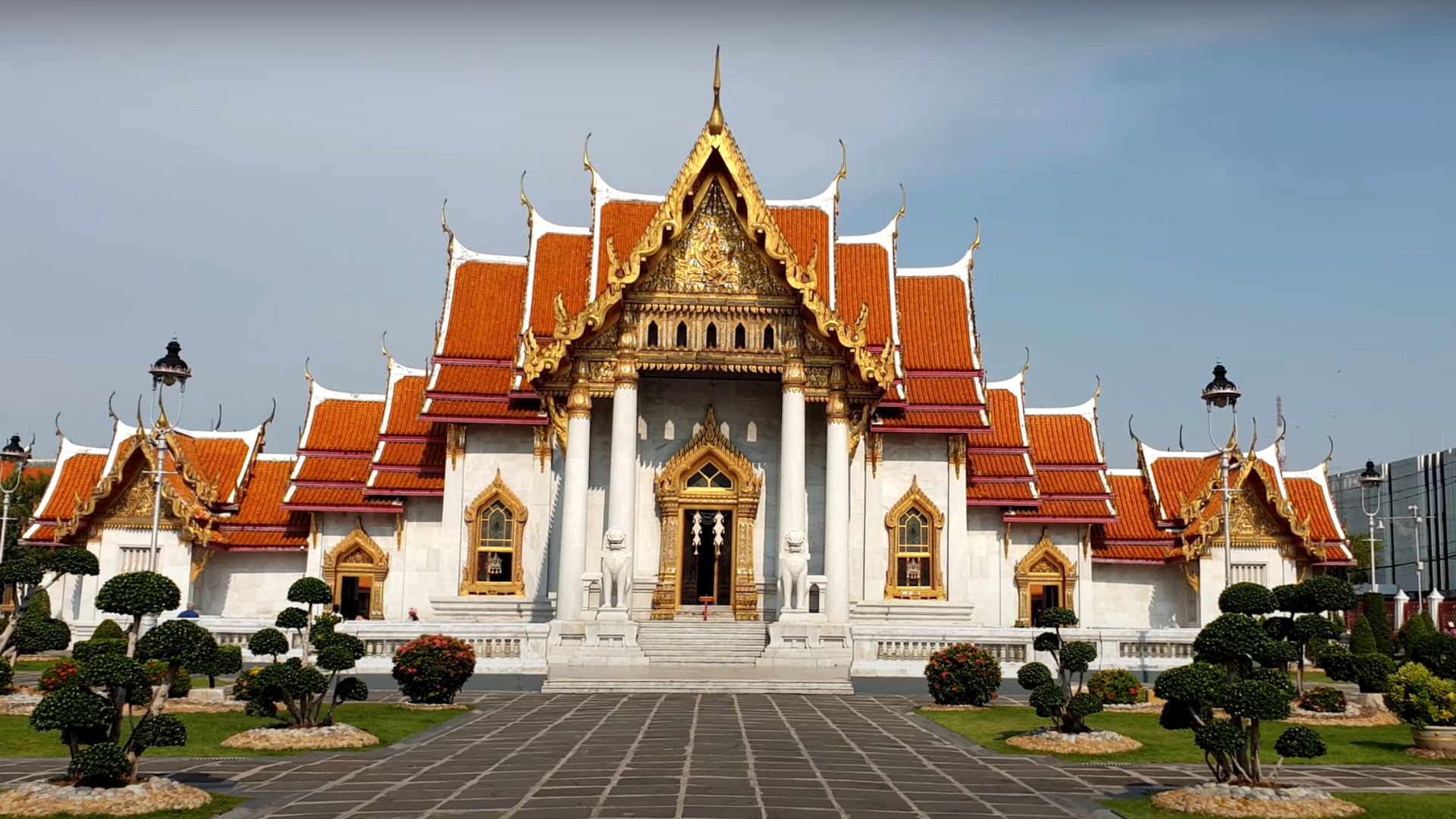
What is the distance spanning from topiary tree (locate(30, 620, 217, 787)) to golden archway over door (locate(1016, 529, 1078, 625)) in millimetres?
24256

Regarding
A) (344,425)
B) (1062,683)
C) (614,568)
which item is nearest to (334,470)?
(344,425)

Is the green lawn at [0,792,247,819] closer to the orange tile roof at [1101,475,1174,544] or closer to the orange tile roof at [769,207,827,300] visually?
the orange tile roof at [769,207,827,300]

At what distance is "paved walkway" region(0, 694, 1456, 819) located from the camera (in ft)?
36.1

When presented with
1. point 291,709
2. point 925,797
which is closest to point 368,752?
point 291,709

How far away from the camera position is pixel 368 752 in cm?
1473

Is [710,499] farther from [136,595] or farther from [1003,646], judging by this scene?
[136,595]

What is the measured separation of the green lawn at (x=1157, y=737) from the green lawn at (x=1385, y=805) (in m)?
2.43

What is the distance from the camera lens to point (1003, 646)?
83.9 ft

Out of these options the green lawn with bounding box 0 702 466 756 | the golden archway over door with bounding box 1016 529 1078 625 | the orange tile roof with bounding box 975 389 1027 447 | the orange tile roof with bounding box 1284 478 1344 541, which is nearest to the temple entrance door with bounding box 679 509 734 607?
the orange tile roof with bounding box 975 389 1027 447

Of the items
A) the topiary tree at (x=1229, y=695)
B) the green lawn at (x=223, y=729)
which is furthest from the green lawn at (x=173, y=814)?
the topiary tree at (x=1229, y=695)

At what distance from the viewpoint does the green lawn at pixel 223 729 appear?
1461 centimetres

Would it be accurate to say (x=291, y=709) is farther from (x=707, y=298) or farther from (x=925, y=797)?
(x=707, y=298)

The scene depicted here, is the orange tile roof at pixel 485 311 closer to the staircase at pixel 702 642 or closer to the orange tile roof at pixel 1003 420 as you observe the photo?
the staircase at pixel 702 642

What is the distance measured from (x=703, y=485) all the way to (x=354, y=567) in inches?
377
